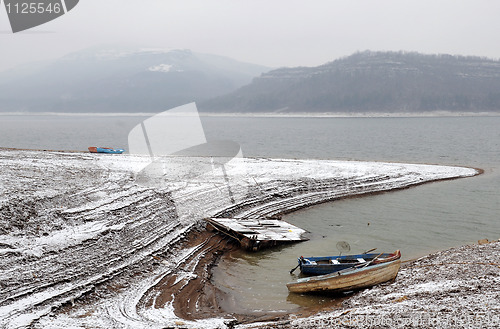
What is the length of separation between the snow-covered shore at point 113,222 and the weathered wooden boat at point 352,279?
4414mm

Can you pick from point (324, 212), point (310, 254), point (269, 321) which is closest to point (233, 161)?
point (324, 212)

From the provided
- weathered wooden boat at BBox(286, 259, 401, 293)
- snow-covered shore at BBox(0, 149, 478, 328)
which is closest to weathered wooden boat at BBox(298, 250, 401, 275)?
weathered wooden boat at BBox(286, 259, 401, 293)

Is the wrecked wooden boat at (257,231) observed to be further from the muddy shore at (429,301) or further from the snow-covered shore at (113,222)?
the muddy shore at (429,301)

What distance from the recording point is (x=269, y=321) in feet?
43.5

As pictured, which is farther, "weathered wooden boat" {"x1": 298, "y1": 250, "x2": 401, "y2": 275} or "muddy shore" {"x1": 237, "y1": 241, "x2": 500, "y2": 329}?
"weathered wooden boat" {"x1": 298, "y1": 250, "x2": 401, "y2": 275}

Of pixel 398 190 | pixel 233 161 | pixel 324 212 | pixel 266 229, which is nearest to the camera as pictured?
pixel 266 229

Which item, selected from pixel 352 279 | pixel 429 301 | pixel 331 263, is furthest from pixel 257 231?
pixel 429 301

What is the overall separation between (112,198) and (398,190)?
2374cm

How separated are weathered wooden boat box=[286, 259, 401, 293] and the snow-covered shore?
14.5ft

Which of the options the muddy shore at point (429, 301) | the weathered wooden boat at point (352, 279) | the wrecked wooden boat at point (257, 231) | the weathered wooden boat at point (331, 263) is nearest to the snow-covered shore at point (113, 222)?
the wrecked wooden boat at point (257, 231)

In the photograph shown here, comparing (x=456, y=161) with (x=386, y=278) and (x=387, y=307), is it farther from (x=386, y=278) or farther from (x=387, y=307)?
(x=387, y=307)

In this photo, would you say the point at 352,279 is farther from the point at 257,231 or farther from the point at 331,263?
the point at 257,231

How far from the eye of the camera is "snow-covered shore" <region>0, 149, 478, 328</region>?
13695 millimetres

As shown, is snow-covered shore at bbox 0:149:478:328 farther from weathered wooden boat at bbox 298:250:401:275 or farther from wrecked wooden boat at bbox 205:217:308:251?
weathered wooden boat at bbox 298:250:401:275
